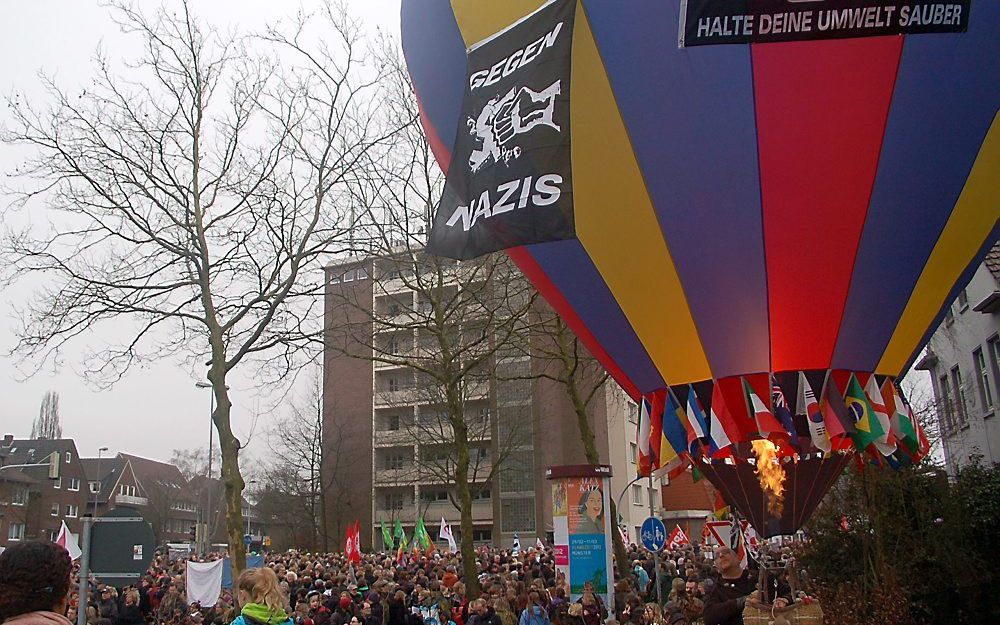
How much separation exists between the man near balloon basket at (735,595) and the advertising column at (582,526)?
25.4ft

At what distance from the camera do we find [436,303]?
16812mm

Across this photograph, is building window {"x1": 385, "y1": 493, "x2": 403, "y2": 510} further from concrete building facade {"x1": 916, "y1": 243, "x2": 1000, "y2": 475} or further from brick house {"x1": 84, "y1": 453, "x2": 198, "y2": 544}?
concrete building facade {"x1": 916, "y1": 243, "x2": 1000, "y2": 475}

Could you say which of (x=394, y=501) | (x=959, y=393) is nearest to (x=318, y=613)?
(x=959, y=393)

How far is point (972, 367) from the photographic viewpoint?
21000 millimetres

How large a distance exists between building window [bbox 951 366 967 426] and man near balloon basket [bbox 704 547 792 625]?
1749cm

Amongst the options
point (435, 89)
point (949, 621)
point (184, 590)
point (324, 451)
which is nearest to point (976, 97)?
point (435, 89)

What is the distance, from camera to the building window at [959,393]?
838 inches

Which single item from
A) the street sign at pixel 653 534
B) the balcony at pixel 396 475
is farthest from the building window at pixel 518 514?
the street sign at pixel 653 534

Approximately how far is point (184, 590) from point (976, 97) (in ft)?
47.3

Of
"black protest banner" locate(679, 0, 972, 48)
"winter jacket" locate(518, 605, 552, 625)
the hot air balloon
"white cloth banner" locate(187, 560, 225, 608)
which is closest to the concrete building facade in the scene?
"winter jacket" locate(518, 605, 552, 625)

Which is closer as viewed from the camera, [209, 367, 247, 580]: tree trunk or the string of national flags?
the string of national flags

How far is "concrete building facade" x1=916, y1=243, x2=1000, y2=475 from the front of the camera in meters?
18.9

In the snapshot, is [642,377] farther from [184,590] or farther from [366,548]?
[366,548]

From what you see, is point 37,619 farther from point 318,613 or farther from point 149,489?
point 149,489
